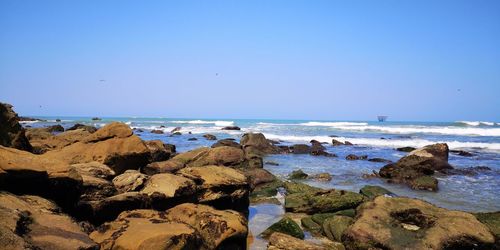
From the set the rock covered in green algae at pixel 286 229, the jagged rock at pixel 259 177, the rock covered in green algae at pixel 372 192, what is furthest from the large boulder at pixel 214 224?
the jagged rock at pixel 259 177

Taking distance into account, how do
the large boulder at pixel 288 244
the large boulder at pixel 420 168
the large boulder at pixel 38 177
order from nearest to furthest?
1. the large boulder at pixel 38 177
2. the large boulder at pixel 288 244
3. the large boulder at pixel 420 168

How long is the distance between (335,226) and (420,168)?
8.62m

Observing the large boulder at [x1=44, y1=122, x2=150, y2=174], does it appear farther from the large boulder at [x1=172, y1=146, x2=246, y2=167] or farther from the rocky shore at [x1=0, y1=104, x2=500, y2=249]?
the large boulder at [x1=172, y1=146, x2=246, y2=167]

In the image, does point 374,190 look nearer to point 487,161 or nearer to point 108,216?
point 108,216

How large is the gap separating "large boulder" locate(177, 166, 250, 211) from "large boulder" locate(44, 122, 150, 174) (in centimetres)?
184

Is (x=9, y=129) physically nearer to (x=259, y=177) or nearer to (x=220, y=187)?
(x=220, y=187)

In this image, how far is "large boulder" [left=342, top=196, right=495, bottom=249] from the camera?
520 centimetres

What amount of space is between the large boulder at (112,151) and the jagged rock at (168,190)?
2099 millimetres

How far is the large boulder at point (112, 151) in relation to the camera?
799 cm

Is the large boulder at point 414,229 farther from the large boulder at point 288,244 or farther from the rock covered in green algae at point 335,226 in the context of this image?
the large boulder at point 288,244

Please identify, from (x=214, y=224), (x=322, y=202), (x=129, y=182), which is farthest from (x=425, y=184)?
(x=129, y=182)

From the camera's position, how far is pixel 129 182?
20.4ft

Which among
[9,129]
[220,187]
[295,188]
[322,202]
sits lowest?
[295,188]

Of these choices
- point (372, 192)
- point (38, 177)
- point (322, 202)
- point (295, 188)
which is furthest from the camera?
point (295, 188)
